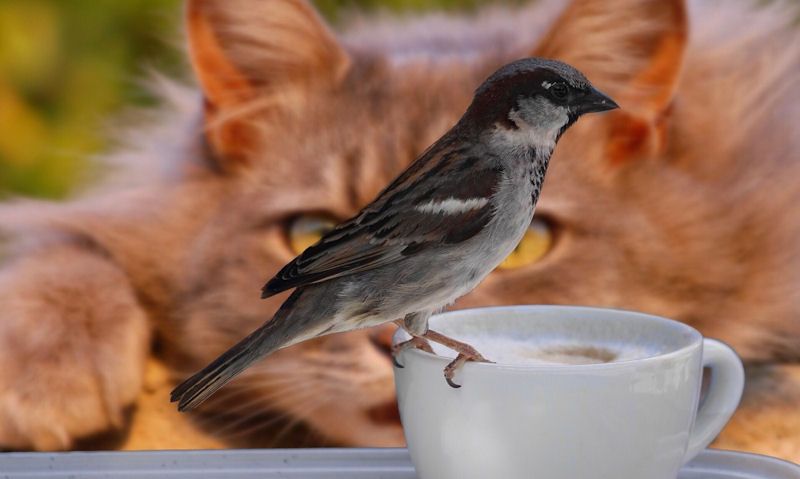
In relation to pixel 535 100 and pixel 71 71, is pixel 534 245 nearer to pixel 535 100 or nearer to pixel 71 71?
pixel 535 100

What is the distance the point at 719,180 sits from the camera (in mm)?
1316

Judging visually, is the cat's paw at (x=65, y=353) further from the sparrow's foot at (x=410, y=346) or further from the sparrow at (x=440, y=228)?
the sparrow's foot at (x=410, y=346)

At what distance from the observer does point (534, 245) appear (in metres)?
1.35

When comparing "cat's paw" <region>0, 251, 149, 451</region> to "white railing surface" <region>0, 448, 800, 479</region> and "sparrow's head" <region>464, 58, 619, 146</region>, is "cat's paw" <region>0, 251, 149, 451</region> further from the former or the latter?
"sparrow's head" <region>464, 58, 619, 146</region>

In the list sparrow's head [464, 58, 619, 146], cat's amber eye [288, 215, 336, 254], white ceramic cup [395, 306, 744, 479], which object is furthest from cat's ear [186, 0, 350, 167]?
white ceramic cup [395, 306, 744, 479]

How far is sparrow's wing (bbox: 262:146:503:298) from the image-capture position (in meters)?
0.86

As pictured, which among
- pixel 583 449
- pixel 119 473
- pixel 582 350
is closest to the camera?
pixel 583 449


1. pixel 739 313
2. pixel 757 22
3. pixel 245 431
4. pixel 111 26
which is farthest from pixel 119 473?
pixel 757 22

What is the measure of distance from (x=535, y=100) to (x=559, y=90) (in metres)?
0.03

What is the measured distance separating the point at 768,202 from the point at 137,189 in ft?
2.97

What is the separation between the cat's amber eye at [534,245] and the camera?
134cm

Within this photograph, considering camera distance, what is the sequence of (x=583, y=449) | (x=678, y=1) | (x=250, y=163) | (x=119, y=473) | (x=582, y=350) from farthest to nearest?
(x=250, y=163)
(x=678, y=1)
(x=119, y=473)
(x=582, y=350)
(x=583, y=449)

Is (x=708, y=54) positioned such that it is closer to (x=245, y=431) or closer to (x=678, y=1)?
(x=678, y=1)

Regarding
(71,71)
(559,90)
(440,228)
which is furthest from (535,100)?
(71,71)
